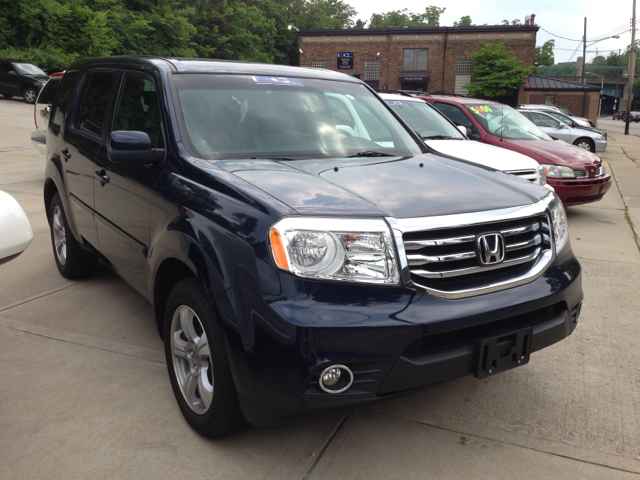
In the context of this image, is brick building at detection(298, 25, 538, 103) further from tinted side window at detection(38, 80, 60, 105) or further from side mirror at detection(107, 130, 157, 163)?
side mirror at detection(107, 130, 157, 163)

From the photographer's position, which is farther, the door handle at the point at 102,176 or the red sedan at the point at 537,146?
the red sedan at the point at 537,146

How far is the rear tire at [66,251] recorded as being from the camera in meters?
4.68

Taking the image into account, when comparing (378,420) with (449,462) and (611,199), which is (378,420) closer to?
(449,462)

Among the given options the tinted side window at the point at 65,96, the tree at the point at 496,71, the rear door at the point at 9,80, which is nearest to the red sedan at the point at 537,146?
the tinted side window at the point at 65,96

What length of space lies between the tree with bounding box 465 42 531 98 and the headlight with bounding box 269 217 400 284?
150 feet

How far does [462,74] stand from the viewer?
160 feet

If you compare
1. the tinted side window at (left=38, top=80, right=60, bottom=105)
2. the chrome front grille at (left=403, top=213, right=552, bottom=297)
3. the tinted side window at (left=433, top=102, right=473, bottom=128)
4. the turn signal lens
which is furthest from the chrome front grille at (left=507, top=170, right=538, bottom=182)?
the tinted side window at (left=38, top=80, right=60, bottom=105)

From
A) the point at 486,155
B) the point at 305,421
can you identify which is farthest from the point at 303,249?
the point at 486,155

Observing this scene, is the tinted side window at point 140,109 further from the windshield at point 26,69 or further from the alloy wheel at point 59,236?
the windshield at point 26,69

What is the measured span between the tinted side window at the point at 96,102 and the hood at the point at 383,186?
1452mm

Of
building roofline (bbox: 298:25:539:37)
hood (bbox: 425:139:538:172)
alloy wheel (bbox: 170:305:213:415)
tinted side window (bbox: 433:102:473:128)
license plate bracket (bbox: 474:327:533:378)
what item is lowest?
alloy wheel (bbox: 170:305:213:415)

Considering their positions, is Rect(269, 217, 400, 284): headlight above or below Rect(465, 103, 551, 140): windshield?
below

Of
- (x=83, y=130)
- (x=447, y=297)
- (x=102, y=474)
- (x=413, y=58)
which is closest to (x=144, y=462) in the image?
(x=102, y=474)

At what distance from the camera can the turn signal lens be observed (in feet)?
7.23
